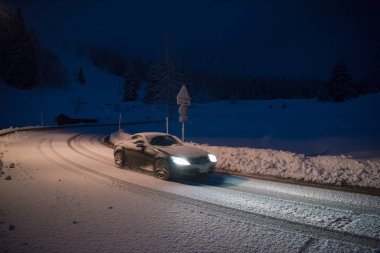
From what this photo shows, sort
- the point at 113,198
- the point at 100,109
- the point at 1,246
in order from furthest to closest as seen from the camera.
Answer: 1. the point at 100,109
2. the point at 113,198
3. the point at 1,246

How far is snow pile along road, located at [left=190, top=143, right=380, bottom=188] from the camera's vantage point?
978cm

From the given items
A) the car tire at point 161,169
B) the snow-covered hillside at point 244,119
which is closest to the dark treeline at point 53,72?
the snow-covered hillside at point 244,119

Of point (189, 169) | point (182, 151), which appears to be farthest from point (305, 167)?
point (182, 151)

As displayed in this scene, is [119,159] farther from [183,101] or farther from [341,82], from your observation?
[341,82]

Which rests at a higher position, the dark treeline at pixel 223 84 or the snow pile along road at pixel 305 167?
the dark treeline at pixel 223 84

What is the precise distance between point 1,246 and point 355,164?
10.6 m

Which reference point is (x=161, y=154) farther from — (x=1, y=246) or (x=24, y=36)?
(x=24, y=36)

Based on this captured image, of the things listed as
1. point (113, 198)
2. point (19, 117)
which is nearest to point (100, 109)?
point (19, 117)

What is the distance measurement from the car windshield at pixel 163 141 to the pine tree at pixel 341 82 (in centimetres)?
5875

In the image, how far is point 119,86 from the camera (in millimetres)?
101562

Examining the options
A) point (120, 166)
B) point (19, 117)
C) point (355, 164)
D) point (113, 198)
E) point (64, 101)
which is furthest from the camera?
point (64, 101)

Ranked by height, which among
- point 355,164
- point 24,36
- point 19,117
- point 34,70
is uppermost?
point 24,36

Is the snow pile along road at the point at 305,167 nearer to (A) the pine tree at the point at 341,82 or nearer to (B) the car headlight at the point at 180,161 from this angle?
(B) the car headlight at the point at 180,161

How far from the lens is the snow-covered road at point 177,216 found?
5.21 meters
